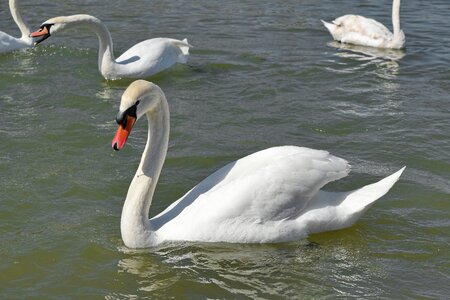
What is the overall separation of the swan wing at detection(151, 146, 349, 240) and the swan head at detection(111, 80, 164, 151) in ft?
2.93

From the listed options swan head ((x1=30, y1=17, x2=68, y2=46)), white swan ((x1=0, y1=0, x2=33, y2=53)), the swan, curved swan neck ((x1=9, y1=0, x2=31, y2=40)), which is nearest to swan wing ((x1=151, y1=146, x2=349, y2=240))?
the swan

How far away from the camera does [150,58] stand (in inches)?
478

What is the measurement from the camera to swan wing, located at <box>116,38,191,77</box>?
39.7 feet

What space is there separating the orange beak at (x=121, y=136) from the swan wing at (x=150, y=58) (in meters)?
5.62

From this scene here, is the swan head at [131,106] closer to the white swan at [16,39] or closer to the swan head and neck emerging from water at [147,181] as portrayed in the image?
the swan head and neck emerging from water at [147,181]

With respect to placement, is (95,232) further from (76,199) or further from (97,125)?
(97,125)

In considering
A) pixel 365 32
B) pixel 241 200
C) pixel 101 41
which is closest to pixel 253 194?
pixel 241 200

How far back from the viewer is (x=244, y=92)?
11.4m

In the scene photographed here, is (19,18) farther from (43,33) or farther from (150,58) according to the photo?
(150,58)

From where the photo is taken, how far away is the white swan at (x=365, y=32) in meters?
13.9

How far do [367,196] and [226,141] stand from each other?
2.76 meters

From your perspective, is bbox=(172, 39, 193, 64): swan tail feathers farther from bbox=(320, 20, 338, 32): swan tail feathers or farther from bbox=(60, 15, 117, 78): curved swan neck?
bbox=(320, 20, 338, 32): swan tail feathers

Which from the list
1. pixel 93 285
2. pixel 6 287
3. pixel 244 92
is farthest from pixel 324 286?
pixel 244 92

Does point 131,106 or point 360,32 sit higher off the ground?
point 131,106
